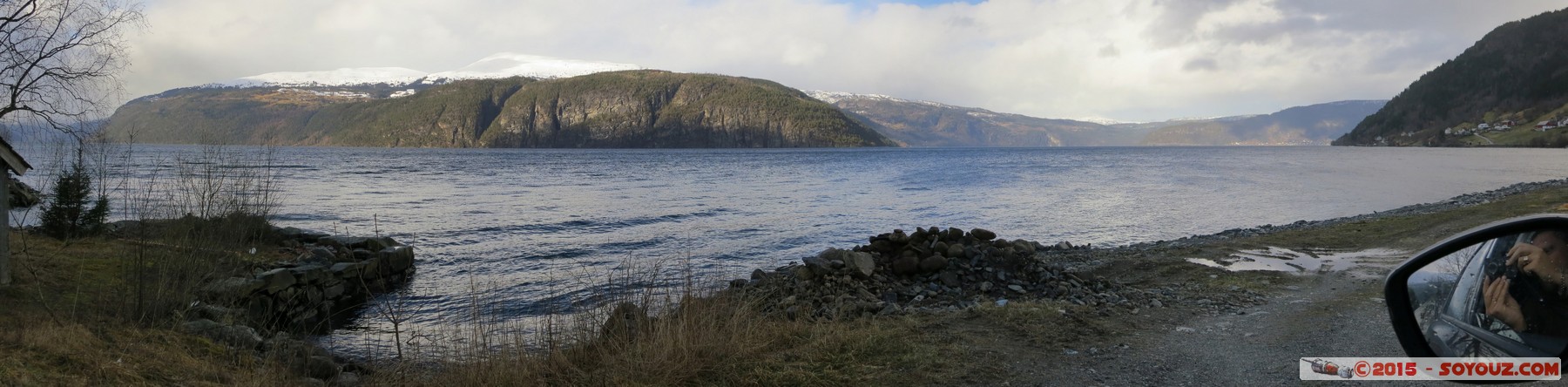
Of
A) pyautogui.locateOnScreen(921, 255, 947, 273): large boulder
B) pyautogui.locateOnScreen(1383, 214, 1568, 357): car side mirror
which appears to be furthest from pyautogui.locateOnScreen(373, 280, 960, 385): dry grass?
pyautogui.locateOnScreen(921, 255, 947, 273): large boulder

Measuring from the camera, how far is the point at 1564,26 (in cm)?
14475

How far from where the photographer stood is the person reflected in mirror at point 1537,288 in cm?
203

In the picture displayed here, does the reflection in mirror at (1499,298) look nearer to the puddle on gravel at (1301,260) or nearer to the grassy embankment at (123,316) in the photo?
the grassy embankment at (123,316)

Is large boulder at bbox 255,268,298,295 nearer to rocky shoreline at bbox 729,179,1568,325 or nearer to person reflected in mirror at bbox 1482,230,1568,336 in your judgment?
rocky shoreline at bbox 729,179,1568,325

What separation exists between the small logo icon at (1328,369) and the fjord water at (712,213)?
622cm

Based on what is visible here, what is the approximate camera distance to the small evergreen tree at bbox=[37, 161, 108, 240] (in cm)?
1568

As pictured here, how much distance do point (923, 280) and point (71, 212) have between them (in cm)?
1842

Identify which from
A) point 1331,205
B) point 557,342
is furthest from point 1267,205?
point 557,342

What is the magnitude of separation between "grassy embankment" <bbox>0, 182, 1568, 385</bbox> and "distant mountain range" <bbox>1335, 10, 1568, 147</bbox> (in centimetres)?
14271

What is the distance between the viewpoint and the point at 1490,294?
7.50 feet

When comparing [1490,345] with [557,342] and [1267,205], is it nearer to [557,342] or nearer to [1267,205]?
[557,342]

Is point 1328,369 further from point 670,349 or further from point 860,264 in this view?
point 860,264

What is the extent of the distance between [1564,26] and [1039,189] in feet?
578

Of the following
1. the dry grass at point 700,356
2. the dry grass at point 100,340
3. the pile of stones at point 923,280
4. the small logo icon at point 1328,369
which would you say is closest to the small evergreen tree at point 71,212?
the dry grass at point 100,340
